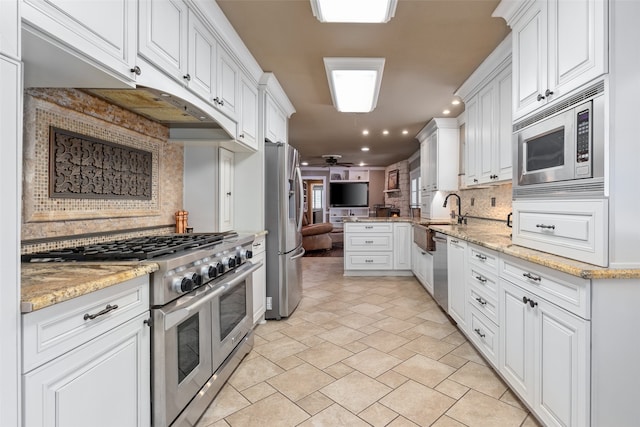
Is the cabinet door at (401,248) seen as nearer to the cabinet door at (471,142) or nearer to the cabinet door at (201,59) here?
the cabinet door at (471,142)

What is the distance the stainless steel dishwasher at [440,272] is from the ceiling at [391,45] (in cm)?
166

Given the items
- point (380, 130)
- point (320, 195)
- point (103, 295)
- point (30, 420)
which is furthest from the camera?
point (320, 195)

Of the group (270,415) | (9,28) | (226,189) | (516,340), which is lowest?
(270,415)

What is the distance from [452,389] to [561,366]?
2.46 feet

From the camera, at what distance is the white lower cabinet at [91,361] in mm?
877

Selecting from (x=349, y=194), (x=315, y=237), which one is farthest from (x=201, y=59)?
(x=349, y=194)

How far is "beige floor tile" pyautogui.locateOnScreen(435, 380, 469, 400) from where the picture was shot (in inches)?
75.0

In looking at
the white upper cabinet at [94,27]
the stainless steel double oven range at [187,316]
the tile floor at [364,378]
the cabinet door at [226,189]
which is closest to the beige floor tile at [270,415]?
the tile floor at [364,378]

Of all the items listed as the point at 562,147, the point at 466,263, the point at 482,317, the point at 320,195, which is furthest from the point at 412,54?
the point at 320,195

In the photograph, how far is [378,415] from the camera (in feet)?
5.63

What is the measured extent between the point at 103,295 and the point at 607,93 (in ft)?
6.97

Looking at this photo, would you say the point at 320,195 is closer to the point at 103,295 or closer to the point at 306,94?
the point at 306,94

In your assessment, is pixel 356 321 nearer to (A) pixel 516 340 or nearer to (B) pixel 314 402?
(B) pixel 314 402

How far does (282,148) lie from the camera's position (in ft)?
10.6
